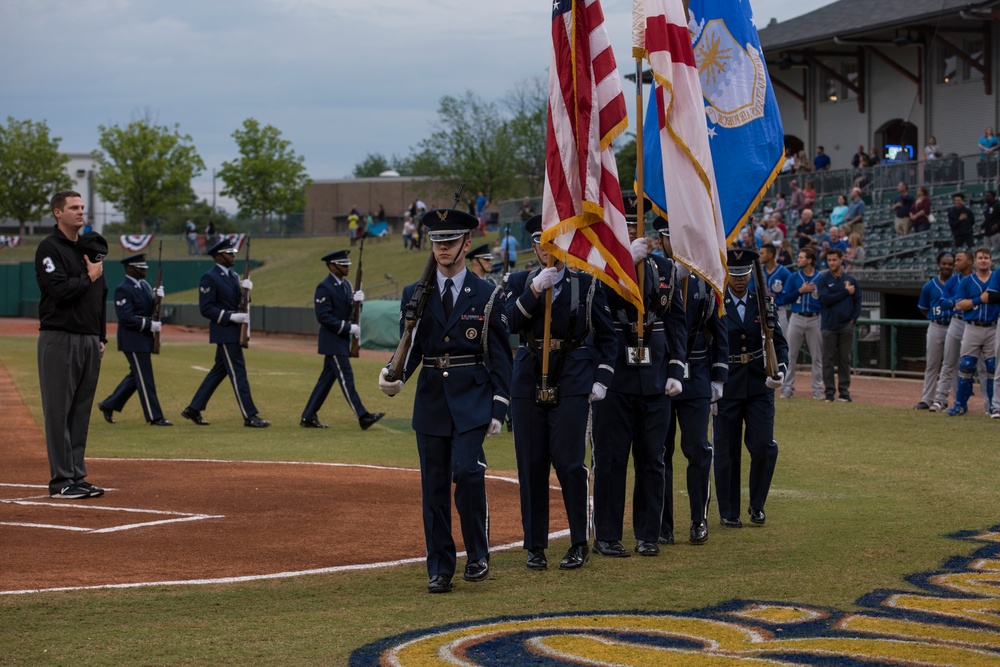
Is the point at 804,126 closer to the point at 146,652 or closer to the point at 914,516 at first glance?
the point at 914,516

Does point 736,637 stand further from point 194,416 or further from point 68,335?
point 194,416

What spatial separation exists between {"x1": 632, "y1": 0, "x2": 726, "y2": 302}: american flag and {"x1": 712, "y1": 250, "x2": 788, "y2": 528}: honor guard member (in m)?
0.73

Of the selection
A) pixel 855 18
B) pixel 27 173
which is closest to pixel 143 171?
pixel 27 173

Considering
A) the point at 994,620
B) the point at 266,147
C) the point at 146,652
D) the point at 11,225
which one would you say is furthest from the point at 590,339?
the point at 11,225

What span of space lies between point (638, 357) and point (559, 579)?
167 cm

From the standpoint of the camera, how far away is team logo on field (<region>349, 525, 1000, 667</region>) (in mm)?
5789

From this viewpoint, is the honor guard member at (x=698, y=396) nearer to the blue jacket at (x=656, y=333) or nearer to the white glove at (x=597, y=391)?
the blue jacket at (x=656, y=333)

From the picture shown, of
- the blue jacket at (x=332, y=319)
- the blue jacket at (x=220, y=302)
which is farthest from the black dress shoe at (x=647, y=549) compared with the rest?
the blue jacket at (x=220, y=302)

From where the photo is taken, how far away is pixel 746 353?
9.85 metres

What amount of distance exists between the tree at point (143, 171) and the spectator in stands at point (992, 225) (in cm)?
5048

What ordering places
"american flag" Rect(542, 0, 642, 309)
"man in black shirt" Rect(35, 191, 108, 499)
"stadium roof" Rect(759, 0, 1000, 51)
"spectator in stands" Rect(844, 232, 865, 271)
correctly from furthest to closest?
"stadium roof" Rect(759, 0, 1000, 51) → "spectator in stands" Rect(844, 232, 865, 271) → "man in black shirt" Rect(35, 191, 108, 499) → "american flag" Rect(542, 0, 642, 309)

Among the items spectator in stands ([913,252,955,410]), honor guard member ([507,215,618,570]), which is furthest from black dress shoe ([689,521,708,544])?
spectator in stands ([913,252,955,410])

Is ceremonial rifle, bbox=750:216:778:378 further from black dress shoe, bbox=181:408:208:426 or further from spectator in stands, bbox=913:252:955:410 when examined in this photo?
black dress shoe, bbox=181:408:208:426

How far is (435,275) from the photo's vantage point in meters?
7.82
